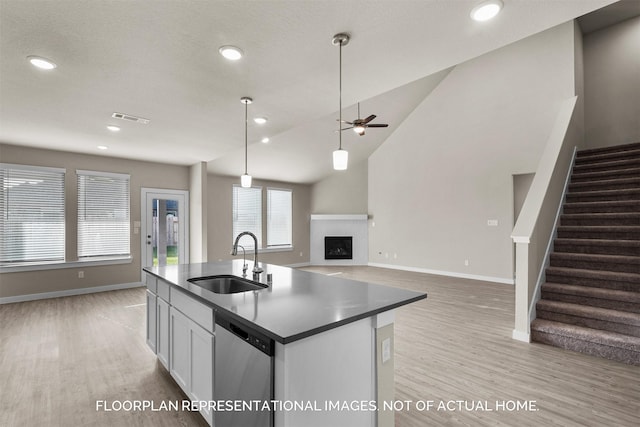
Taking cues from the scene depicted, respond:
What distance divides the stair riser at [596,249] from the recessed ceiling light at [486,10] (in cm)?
343

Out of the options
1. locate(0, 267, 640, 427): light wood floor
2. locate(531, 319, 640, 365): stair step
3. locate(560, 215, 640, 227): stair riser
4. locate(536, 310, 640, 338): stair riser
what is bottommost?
locate(0, 267, 640, 427): light wood floor

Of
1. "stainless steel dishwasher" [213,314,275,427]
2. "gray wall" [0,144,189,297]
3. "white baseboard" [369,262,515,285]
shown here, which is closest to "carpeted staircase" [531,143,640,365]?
"white baseboard" [369,262,515,285]

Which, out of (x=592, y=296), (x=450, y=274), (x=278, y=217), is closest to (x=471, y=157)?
(x=450, y=274)

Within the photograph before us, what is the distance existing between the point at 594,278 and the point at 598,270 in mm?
234

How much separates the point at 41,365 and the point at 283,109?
11.3 ft

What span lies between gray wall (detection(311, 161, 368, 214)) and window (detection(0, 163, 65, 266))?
621cm

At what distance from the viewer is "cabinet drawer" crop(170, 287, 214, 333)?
189 cm

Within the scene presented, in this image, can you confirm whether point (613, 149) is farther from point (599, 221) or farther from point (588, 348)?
point (588, 348)

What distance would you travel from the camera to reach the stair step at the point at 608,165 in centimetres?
477

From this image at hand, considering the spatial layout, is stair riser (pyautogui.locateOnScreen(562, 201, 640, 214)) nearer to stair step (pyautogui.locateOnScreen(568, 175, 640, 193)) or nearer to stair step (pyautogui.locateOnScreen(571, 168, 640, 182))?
stair step (pyautogui.locateOnScreen(568, 175, 640, 193))

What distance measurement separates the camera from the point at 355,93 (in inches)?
126

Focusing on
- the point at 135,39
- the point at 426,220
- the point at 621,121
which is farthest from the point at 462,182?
the point at 135,39

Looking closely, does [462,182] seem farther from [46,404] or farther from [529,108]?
[46,404]

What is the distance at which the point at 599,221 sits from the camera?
13.7ft
